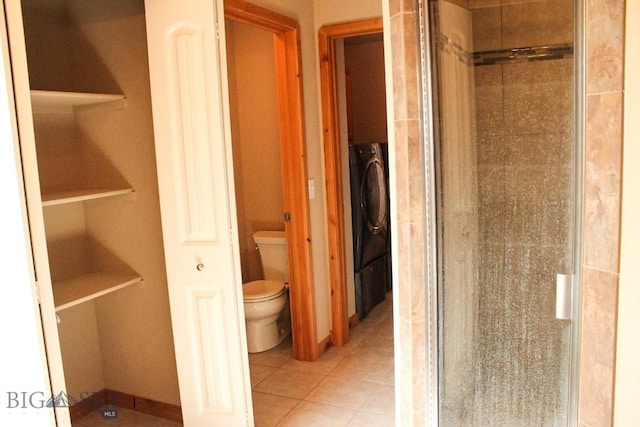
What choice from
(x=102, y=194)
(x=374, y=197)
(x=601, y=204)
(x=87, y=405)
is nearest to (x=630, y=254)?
(x=601, y=204)

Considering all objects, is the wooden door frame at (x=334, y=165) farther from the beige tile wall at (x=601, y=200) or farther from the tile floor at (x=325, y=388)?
the beige tile wall at (x=601, y=200)

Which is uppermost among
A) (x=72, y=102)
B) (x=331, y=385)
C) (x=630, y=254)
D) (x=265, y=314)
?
(x=72, y=102)

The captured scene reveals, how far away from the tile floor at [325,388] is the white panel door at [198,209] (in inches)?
14.5

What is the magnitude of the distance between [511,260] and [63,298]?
6.41ft

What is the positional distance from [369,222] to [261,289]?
1.08m

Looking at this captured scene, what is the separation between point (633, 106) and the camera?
1.12 meters

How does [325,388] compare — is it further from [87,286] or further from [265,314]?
[87,286]

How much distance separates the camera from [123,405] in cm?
289

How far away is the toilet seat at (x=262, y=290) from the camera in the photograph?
11.7 ft

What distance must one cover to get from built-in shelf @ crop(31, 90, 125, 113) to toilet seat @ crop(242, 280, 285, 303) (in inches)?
61.4

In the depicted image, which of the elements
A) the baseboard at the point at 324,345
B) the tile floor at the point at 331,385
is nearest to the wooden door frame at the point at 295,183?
the baseboard at the point at 324,345

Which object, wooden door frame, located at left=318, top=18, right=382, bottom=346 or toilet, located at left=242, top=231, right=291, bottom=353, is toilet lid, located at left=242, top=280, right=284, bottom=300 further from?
wooden door frame, located at left=318, top=18, right=382, bottom=346

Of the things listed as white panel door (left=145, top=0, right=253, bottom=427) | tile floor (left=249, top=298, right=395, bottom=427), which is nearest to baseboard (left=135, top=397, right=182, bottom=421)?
white panel door (left=145, top=0, right=253, bottom=427)

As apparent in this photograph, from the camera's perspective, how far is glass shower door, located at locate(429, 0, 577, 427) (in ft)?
4.44
